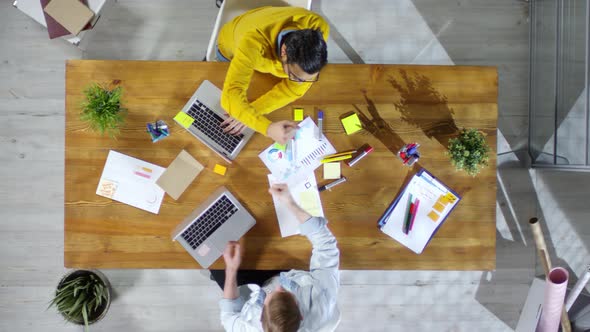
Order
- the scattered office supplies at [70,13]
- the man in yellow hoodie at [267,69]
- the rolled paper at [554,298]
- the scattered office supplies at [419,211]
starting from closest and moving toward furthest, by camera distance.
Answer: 1. the man in yellow hoodie at [267,69]
2. the scattered office supplies at [419,211]
3. the rolled paper at [554,298]
4. the scattered office supplies at [70,13]

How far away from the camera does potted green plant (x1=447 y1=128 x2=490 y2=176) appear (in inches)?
69.1

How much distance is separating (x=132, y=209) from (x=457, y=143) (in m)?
1.40

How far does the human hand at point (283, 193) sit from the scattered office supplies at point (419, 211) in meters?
0.41

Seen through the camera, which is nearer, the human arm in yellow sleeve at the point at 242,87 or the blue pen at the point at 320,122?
the human arm in yellow sleeve at the point at 242,87

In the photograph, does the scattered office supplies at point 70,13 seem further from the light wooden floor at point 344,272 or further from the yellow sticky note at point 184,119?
the yellow sticky note at point 184,119

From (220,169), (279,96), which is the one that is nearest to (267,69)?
(279,96)

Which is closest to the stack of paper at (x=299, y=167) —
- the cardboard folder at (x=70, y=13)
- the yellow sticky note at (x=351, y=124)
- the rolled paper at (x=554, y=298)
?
the yellow sticky note at (x=351, y=124)

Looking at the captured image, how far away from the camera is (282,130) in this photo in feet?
5.49

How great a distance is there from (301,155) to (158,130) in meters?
0.62

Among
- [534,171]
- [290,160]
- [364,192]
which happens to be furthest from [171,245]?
[534,171]

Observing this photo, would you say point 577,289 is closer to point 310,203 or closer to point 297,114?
point 310,203

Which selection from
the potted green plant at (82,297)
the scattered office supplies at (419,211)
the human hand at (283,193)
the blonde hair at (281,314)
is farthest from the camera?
the potted green plant at (82,297)

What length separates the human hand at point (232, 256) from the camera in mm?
1742

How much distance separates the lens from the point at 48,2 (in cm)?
238
